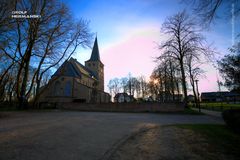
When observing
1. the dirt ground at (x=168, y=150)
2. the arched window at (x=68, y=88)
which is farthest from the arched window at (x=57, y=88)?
the dirt ground at (x=168, y=150)

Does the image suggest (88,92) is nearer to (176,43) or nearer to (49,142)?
(176,43)

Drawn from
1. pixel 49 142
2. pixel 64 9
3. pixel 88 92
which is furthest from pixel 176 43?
pixel 88 92

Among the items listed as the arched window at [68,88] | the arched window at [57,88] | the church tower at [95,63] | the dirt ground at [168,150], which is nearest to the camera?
the dirt ground at [168,150]

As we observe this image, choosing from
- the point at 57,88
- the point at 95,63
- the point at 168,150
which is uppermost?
the point at 95,63

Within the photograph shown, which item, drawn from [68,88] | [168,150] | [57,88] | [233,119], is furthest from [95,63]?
[168,150]

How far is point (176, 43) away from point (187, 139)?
Result: 22.0 m

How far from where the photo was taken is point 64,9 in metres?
21.7

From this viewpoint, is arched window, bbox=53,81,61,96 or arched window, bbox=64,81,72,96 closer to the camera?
arched window, bbox=53,81,61,96

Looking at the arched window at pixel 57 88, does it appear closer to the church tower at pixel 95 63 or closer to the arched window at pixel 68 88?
the arched window at pixel 68 88

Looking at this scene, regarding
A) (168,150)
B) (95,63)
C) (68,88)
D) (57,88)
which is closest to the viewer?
(168,150)

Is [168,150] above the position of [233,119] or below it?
below

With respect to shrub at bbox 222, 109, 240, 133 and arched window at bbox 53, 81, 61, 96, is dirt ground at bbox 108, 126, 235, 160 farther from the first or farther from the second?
arched window at bbox 53, 81, 61, 96

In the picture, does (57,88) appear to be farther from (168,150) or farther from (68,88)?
(168,150)

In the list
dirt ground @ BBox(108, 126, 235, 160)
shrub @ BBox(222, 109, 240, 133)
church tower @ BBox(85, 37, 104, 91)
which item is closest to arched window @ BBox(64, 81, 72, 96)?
church tower @ BBox(85, 37, 104, 91)
